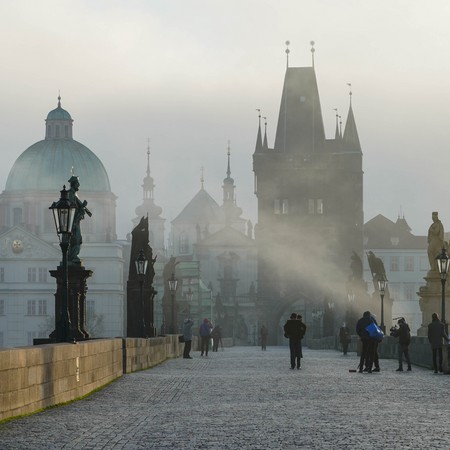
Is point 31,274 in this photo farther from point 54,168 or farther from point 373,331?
point 373,331

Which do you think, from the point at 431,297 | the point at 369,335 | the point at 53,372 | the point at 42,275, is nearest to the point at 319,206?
the point at 42,275

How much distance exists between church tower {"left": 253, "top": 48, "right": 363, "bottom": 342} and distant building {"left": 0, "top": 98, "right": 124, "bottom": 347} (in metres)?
15.6

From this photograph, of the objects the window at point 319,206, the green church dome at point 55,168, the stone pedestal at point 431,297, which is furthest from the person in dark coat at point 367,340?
the green church dome at point 55,168

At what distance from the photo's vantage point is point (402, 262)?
18350cm

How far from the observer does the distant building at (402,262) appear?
178m

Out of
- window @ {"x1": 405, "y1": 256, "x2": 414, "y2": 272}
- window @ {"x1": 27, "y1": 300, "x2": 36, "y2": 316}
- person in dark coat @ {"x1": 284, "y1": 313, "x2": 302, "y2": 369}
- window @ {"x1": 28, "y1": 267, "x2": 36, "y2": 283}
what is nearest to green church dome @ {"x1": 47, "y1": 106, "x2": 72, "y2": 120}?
window @ {"x1": 28, "y1": 267, "x2": 36, "y2": 283}

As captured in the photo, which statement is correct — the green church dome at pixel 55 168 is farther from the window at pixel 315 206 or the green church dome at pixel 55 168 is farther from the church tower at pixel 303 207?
the window at pixel 315 206

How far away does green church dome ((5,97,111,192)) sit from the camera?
157 m

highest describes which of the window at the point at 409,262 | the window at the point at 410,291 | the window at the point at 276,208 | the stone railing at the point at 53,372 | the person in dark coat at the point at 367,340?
the window at the point at 276,208

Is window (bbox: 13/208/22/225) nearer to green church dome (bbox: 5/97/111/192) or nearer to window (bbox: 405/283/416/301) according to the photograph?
green church dome (bbox: 5/97/111/192)

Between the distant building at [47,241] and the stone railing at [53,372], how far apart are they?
10786 centimetres

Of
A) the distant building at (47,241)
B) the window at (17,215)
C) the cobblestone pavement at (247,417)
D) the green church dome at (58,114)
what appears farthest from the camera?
the green church dome at (58,114)

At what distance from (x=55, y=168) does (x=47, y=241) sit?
969 centimetres

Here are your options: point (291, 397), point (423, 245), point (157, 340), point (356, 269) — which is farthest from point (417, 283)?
point (291, 397)
